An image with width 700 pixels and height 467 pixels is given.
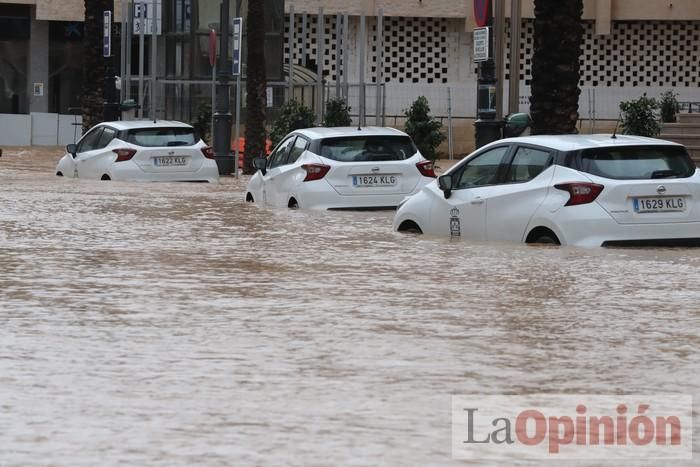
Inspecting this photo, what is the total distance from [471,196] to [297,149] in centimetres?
594

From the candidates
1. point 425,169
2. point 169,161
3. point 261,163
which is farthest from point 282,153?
point 169,161

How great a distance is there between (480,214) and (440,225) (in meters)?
0.82

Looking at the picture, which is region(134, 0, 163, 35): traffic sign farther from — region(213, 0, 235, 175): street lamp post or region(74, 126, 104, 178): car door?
region(74, 126, 104, 178): car door

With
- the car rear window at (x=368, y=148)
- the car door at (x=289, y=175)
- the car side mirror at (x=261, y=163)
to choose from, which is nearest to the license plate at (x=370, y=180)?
the car rear window at (x=368, y=148)

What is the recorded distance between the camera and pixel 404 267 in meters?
14.7

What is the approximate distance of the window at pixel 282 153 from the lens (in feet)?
76.6

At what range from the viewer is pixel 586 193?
15.9 m

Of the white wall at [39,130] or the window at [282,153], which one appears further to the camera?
the white wall at [39,130]

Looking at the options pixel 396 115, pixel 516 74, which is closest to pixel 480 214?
pixel 516 74

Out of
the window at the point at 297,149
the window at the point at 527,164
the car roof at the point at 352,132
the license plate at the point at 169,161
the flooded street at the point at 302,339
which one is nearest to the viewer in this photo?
the flooded street at the point at 302,339

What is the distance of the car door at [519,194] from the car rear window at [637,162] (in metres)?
0.40

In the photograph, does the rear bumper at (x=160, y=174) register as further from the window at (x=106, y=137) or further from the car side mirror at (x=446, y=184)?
the car side mirror at (x=446, y=184)

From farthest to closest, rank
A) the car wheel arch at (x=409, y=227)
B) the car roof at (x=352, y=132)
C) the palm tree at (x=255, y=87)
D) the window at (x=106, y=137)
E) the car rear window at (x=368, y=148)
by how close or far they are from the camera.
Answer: the palm tree at (x=255, y=87)
the window at (x=106, y=137)
the car roof at (x=352, y=132)
the car rear window at (x=368, y=148)
the car wheel arch at (x=409, y=227)

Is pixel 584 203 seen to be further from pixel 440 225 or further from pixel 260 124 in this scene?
pixel 260 124
